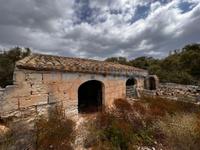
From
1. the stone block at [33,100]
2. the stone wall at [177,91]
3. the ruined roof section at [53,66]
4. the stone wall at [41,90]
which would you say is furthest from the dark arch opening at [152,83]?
the stone block at [33,100]

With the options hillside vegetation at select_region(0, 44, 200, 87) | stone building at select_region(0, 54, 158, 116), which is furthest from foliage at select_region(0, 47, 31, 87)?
stone building at select_region(0, 54, 158, 116)

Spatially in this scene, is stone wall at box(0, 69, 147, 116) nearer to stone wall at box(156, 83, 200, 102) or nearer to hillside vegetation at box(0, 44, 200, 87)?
stone wall at box(156, 83, 200, 102)

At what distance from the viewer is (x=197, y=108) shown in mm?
8086

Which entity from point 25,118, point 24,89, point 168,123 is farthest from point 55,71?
point 168,123

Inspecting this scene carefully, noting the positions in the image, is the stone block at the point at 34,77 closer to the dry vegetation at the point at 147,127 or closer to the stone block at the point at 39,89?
the stone block at the point at 39,89

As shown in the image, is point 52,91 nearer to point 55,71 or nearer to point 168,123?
point 55,71

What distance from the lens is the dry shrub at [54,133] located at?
18.6ft

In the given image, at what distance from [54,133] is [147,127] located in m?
4.01

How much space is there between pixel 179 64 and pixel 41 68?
869 inches

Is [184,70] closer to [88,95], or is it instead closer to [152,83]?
[152,83]

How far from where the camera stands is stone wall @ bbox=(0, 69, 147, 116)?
5.62m

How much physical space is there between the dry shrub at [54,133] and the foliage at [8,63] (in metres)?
13.9

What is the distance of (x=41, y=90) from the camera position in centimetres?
650

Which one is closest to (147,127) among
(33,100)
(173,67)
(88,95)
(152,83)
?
(33,100)
